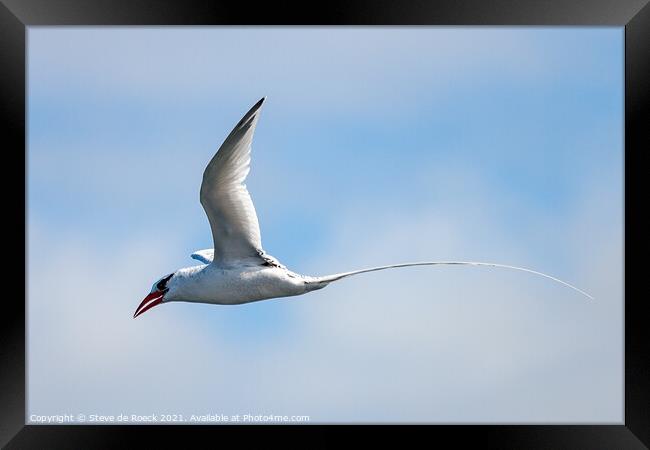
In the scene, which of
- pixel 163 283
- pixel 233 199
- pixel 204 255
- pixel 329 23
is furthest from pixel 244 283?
pixel 329 23

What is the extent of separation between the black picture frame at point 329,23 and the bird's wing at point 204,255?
2052mm

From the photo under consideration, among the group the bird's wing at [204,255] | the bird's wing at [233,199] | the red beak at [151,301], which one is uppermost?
the bird's wing at [233,199]

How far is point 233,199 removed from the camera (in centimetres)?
703

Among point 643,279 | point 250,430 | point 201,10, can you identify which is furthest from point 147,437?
point 643,279

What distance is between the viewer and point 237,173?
6.89m

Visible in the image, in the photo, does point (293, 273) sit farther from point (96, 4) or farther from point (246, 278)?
point (96, 4)

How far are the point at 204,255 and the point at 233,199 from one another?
1763 millimetres

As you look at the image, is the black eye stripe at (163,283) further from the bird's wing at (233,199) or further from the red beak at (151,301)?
the bird's wing at (233,199)

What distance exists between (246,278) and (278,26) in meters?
2.17

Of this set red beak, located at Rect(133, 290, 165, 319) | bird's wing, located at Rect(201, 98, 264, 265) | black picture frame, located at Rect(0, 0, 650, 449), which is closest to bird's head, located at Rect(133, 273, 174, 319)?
red beak, located at Rect(133, 290, 165, 319)

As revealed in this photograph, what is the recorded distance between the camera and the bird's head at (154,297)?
8109 millimetres

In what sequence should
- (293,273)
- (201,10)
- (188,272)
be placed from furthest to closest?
(188,272), (293,273), (201,10)

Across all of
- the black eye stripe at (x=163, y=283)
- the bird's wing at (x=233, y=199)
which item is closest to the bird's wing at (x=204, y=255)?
the black eye stripe at (x=163, y=283)

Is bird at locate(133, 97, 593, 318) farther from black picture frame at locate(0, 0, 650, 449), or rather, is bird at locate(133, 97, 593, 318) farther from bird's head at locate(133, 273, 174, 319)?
black picture frame at locate(0, 0, 650, 449)
